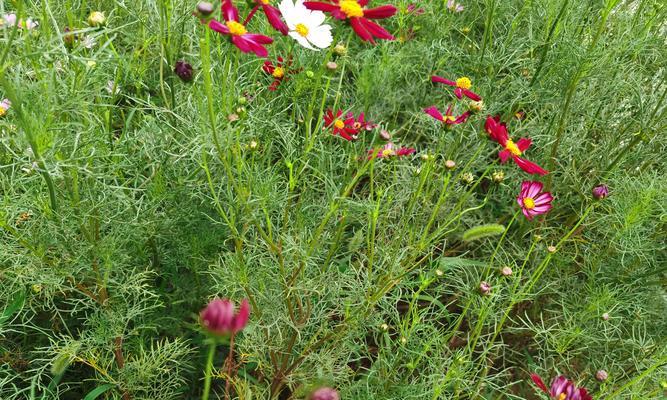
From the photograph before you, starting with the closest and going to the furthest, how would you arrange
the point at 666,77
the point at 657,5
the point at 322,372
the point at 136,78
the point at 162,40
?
the point at 162,40
the point at 322,372
the point at 136,78
the point at 657,5
the point at 666,77

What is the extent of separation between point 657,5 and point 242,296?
48.4 inches

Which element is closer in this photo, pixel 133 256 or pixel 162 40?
A: pixel 162 40

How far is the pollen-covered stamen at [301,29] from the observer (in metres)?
1.14

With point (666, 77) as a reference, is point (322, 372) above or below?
below

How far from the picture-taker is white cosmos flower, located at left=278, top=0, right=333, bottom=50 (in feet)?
3.74

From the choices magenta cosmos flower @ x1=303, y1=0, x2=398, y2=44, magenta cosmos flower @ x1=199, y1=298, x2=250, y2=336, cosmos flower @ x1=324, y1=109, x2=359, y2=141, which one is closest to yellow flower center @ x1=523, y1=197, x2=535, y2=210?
cosmos flower @ x1=324, y1=109, x2=359, y2=141

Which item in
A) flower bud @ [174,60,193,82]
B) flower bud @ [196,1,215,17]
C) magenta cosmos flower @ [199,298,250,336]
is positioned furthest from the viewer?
flower bud @ [174,60,193,82]

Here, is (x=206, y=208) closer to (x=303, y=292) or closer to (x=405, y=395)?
(x=303, y=292)

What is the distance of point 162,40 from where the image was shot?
1096mm

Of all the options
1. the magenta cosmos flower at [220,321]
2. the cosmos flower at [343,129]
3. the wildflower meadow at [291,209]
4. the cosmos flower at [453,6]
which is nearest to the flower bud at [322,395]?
the wildflower meadow at [291,209]

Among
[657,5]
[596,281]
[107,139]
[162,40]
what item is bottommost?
[596,281]

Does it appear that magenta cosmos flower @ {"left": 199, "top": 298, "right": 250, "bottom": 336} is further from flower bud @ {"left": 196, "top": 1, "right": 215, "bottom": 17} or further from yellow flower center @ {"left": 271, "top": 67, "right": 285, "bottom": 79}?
yellow flower center @ {"left": 271, "top": 67, "right": 285, "bottom": 79}

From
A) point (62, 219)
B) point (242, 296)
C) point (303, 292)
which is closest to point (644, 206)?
point (303, 292)

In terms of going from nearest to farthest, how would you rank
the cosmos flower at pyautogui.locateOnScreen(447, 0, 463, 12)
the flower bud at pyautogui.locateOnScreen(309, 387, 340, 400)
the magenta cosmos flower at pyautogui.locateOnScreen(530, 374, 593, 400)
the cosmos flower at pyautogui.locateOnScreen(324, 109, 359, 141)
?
the flower bud at pyautogui.locateOnScreen(309, 387, 340, 400)
the magenta cosmos flower at pyautogui.locateOnScreen(530, 374, 593, 400)
the cosmos flower at pyautogui.locateOnScreen(324, 109, 359, 141)
the cosmos flower at pyautogui.locateOnScreen(447, 0, 463, 12)
